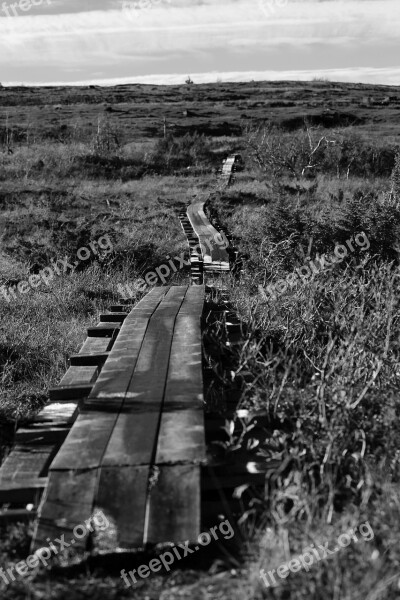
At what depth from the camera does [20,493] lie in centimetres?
382

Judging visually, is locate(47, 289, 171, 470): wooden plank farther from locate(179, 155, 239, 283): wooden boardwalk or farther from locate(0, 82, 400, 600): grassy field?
locate(179, 155, 239, 283): wooden boardwalk

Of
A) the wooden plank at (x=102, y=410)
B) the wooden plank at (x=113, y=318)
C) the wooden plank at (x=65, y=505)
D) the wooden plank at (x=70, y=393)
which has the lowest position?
the wooden plank at (x=113, y=318)

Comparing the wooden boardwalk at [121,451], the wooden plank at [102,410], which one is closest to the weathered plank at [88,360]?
the wooden boardwalk at [121,451]

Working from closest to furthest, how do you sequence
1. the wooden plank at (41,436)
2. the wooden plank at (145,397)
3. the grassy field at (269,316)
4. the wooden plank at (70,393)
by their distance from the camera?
the grassy field at (269,316) < the wooden plank at (145,397) < the wooden plank at (41,436) < the wooden plank at (70,393)

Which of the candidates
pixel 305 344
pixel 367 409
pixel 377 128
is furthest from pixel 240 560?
pixel 377 128

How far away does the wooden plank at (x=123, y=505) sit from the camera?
10.5 feet

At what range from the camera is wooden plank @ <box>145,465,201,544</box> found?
3238mm

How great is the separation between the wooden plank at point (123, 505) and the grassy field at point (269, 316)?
0.15 m

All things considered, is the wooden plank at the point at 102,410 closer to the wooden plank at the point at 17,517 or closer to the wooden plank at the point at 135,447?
the wooden plank at the point at 135,447

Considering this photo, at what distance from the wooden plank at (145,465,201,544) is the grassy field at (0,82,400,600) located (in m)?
0.18

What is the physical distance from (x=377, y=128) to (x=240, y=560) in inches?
1538

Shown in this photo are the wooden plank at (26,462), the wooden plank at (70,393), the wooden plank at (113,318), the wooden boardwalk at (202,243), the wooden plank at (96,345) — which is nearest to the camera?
the wooden plank at (26,462)

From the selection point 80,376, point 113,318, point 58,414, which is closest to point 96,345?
point 80,376

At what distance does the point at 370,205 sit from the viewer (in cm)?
1122
